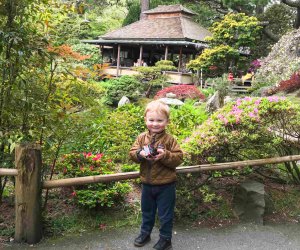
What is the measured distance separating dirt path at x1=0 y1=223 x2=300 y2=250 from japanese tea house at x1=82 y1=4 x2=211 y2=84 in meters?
16.1

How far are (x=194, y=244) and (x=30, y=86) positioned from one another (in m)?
2.28

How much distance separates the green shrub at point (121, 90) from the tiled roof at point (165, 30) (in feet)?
20.8

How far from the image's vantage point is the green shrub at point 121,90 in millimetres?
15025

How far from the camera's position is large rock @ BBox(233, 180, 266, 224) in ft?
13.0

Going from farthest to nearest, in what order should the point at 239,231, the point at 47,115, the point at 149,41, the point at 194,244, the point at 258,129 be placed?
the point at 149,41
the point at 258,129
the point at 239,231
the point at 194,244
the point at 47,115

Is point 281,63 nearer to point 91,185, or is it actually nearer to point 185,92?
point 185,92

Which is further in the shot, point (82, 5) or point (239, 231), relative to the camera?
point (239, 231)

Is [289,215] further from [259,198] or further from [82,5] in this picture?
[82,5]

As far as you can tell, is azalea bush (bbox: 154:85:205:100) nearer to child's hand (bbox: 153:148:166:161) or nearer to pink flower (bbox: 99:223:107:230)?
pink flower (bbox: 99:223:107:230)

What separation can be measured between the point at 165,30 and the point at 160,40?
4.09 ft

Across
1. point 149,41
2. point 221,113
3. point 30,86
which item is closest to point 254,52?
point 149,41

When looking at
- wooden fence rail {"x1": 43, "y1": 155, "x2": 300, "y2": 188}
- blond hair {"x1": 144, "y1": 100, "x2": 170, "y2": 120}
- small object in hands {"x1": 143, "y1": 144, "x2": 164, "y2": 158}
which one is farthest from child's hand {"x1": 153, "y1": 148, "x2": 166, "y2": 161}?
wooden fence rail {"x1": 43, "y1": 155, "x2": 300, "y2": 188}

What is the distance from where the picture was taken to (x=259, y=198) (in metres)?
4.00

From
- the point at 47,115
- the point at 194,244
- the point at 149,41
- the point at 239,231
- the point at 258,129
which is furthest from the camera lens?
the point at 149,41
